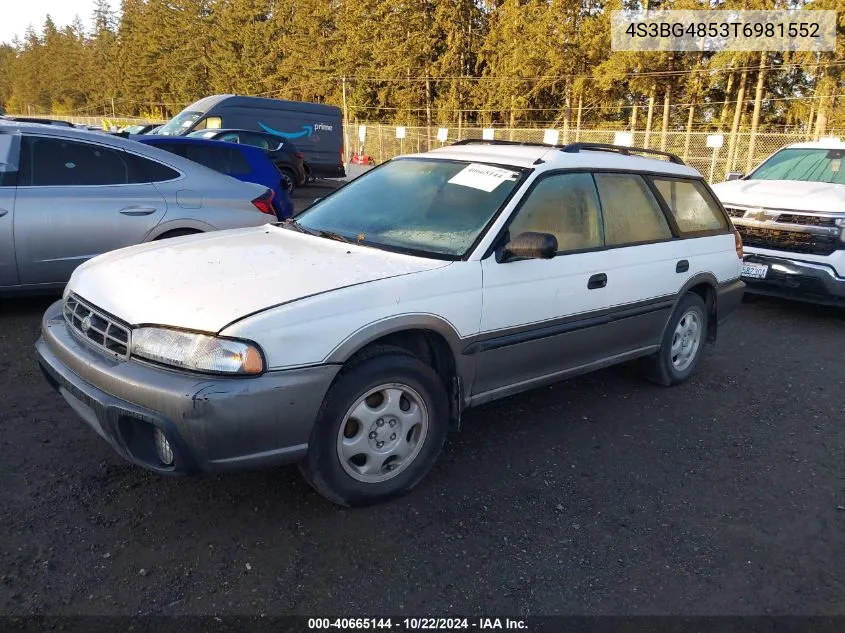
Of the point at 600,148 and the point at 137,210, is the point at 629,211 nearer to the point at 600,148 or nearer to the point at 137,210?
the point at 600,148

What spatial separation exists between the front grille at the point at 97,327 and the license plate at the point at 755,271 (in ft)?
21.2

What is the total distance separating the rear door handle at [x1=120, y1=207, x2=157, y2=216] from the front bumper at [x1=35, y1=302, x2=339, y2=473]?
9.78 feet

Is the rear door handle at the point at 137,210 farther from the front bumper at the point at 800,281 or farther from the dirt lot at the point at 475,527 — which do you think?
the front bumper at the point at 800,281

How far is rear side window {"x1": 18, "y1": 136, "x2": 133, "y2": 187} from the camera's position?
529 centimetres

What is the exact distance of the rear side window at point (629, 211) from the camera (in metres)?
4.14

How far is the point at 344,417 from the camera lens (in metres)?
2.85

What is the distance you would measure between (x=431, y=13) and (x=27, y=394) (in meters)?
46.2

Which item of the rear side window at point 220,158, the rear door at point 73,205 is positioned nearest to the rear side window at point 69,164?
the rear door at point 73,205

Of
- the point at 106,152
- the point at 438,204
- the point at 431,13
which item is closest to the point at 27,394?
the point at 106,152

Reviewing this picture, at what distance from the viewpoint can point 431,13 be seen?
148 feet

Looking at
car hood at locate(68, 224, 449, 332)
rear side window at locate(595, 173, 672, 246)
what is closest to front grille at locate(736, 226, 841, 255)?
rear side window at locate(595, 173, 672, 246)

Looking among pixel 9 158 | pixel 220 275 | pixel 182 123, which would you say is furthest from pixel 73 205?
pixel 182 123

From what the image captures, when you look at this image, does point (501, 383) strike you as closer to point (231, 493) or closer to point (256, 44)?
point (231, 493)

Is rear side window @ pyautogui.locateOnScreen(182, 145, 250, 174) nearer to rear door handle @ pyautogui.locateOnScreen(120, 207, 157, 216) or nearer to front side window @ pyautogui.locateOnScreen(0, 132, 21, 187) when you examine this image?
rear door handle @ pyautogui.locateOnScreen(120, 207, 157, 216)
